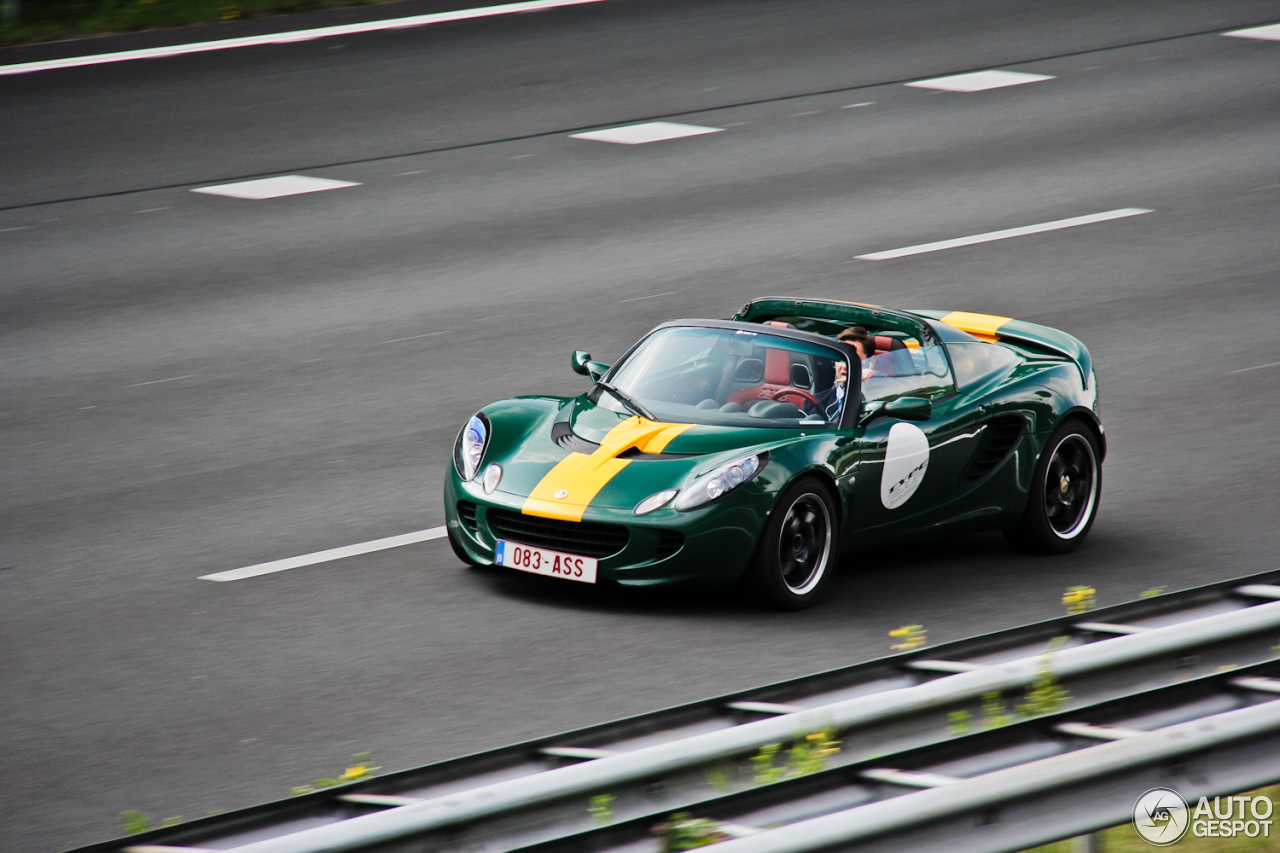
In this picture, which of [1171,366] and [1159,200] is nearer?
→ [1171,366]

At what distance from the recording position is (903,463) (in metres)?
8.45

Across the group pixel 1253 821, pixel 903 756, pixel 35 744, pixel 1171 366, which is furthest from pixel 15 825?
pixel 1171 366

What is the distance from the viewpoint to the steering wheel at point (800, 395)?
332 inches

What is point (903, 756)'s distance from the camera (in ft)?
15.2

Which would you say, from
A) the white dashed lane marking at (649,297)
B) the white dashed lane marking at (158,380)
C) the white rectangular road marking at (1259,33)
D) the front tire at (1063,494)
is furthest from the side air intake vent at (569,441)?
the white rectangular road marking at (1259,33)

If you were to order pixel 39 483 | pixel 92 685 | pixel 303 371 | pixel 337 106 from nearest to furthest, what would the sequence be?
pixel 92 685 → pixel 39 483 → pixel 303 371 → pixel 337 106

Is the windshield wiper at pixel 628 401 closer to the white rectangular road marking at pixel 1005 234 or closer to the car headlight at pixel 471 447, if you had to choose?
the car headlight at pixel 471 447

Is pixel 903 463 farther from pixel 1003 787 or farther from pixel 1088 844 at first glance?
pixel 1003 787

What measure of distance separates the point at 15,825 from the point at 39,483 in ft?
14.1

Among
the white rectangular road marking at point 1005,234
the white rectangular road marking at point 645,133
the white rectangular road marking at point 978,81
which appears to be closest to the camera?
the white rectangular road marking at point 1005,234

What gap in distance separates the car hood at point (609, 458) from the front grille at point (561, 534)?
0.22 ft

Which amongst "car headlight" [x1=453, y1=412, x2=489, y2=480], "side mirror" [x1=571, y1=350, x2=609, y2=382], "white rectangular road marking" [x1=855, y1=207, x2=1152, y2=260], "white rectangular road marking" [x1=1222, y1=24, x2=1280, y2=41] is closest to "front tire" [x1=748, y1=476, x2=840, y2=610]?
"car headlight" [x1=453, y1=412, x2=489, y2=480]

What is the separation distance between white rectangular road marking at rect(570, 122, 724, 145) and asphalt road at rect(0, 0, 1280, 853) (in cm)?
22

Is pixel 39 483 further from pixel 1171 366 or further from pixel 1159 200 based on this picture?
pixel 1159 200
